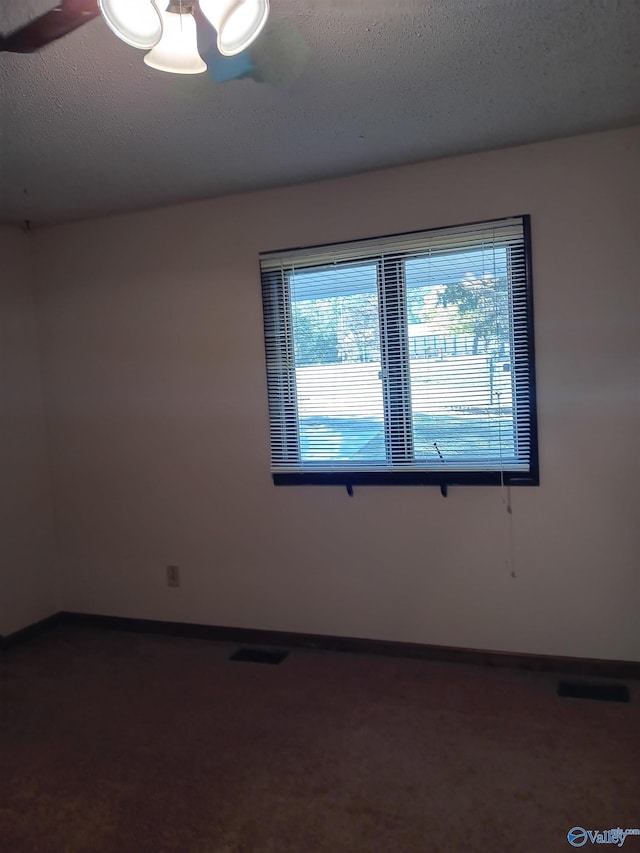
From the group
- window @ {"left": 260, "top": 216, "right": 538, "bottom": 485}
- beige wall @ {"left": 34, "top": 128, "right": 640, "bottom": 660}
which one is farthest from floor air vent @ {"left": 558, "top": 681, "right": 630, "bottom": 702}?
window @ {"left": 260, "top": 216, "right": 538, "bottom": 485}

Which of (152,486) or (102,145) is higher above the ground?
(102,145)

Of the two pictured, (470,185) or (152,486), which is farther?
(152,486)

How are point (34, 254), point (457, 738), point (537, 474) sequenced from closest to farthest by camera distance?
point (457, 738) → point (537, 474) → point (34, 254)

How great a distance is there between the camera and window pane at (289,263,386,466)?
10.2 feet

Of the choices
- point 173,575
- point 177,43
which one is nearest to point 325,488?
point 173,575

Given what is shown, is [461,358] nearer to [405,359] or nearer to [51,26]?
[405,359]

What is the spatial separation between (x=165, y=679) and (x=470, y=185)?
2909 mm

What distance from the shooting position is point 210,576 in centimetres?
354

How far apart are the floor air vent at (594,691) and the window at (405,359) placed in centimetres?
96

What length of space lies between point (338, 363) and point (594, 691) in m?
1.96

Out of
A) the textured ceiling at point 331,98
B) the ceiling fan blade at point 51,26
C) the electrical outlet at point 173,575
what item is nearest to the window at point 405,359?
the textured ceiling at point 331,98

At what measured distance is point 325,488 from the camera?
3.25 metres

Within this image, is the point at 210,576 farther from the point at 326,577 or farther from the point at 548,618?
the point at 548,618

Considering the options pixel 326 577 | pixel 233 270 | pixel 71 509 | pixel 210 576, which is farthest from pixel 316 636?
pixel 233 270
